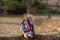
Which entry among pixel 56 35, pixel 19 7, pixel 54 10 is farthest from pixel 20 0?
pixel 56 35

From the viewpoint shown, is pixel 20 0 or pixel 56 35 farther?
pixel 20 0

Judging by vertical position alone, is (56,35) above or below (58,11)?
above

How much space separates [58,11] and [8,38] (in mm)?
10167

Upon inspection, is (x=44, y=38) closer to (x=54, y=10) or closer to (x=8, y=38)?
(x=8, y=38)

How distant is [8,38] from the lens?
540cm

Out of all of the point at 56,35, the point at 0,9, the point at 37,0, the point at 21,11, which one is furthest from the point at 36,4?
the point at 56,35

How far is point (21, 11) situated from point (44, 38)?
9.10 metres

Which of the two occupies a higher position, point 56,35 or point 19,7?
point 56,35

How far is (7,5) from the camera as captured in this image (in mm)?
14211

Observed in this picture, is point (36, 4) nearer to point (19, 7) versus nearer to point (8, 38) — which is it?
A: point (19, 7)

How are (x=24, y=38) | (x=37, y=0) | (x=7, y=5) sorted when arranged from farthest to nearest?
(x=37, y=0) → (x=7, y=5) → (x=24, y=38)

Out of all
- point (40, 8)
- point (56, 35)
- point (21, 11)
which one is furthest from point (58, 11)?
point (56, 35)

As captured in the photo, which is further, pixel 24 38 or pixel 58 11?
pixel 58 11

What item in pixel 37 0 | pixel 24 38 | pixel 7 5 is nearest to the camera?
pixel 24 38
